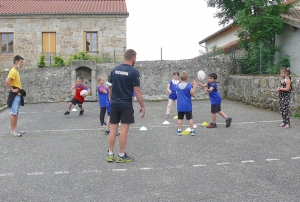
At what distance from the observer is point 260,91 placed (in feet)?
47.2

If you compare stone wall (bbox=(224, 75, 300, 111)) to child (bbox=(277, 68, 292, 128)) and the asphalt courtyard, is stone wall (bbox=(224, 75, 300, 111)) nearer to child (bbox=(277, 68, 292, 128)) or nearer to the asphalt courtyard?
the asphalt courtyard

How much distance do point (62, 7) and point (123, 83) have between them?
22313 mm

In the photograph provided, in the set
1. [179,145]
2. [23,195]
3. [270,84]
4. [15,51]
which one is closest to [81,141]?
[179,145]

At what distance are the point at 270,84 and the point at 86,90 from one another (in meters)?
6.77

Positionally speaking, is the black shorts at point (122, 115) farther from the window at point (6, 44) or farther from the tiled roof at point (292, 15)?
the window at point (6, 44)

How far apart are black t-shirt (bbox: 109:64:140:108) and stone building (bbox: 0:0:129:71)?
19.4 m

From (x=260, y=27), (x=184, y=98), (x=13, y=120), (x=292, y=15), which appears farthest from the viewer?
(x=292, y=15)

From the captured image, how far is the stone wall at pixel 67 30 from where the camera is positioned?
2555 centimetres

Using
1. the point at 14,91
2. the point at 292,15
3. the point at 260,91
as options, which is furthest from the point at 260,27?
the point at 14,91

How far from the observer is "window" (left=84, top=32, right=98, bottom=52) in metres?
25.7

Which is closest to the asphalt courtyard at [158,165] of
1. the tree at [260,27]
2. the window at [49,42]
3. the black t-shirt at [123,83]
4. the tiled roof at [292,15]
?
the black t-shirt at [123,83]

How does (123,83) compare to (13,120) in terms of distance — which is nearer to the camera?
(123,83)

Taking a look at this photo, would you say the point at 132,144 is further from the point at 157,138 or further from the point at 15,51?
the point at 15,51

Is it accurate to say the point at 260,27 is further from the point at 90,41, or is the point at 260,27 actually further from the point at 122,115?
the point at 122,115
